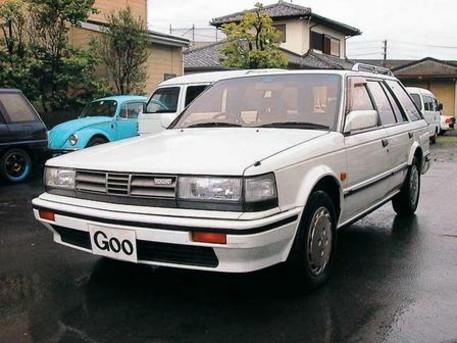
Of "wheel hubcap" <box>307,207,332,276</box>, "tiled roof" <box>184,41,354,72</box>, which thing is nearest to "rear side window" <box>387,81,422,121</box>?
"wheel hubcap" <box>307,207,332,276</box>

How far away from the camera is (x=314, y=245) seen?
3.82m

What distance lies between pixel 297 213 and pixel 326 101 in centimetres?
139

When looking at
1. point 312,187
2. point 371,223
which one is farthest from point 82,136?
point 312,187

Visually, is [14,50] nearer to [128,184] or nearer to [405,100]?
[405,100]

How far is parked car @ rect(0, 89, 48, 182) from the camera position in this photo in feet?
30.3

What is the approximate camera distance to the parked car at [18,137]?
30.3 ft

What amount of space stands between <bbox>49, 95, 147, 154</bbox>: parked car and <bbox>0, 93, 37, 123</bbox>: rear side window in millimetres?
1077

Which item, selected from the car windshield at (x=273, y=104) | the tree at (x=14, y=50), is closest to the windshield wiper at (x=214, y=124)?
the car windshield at (x=273, y=104)

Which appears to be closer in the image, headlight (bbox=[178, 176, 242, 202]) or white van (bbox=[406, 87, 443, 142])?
headlight (bbox=[178, 176, 242, 202])

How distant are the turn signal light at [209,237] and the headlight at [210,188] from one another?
0.71 ft

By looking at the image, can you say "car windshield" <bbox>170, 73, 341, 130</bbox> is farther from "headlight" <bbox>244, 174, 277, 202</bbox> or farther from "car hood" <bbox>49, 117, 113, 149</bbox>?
"car hood" <bbox>49, 117, 113, 149</bbox>

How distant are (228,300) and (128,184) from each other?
1059 millimetres

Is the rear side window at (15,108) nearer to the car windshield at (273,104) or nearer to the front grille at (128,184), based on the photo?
the car windshield at (273,104)

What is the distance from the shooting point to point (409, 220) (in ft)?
20.3
